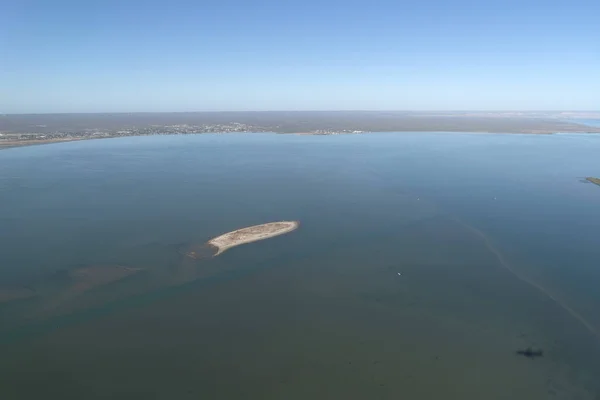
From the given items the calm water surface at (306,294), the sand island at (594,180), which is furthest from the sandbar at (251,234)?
the sand island at (594,180)

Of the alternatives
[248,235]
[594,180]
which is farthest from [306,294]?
[594,180]

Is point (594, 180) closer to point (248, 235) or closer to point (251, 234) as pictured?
point (251, 234)

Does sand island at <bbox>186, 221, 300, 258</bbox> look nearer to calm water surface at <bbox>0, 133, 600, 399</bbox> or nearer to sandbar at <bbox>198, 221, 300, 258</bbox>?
sandbar at <bbox>198, 221, 300, 258</bbox>

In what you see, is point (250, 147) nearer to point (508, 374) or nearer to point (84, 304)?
point (84, 304)

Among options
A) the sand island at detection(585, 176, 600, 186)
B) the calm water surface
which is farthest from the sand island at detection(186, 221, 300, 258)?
the sand island at detection(585, 176, 600, 186)

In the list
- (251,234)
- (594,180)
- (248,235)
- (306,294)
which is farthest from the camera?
(594,180)

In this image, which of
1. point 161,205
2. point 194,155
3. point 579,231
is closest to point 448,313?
point 579,231

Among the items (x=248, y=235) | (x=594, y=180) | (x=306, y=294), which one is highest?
(x=594, y=180)

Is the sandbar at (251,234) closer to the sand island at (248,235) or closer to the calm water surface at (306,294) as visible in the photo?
the sand island at (248,235)
